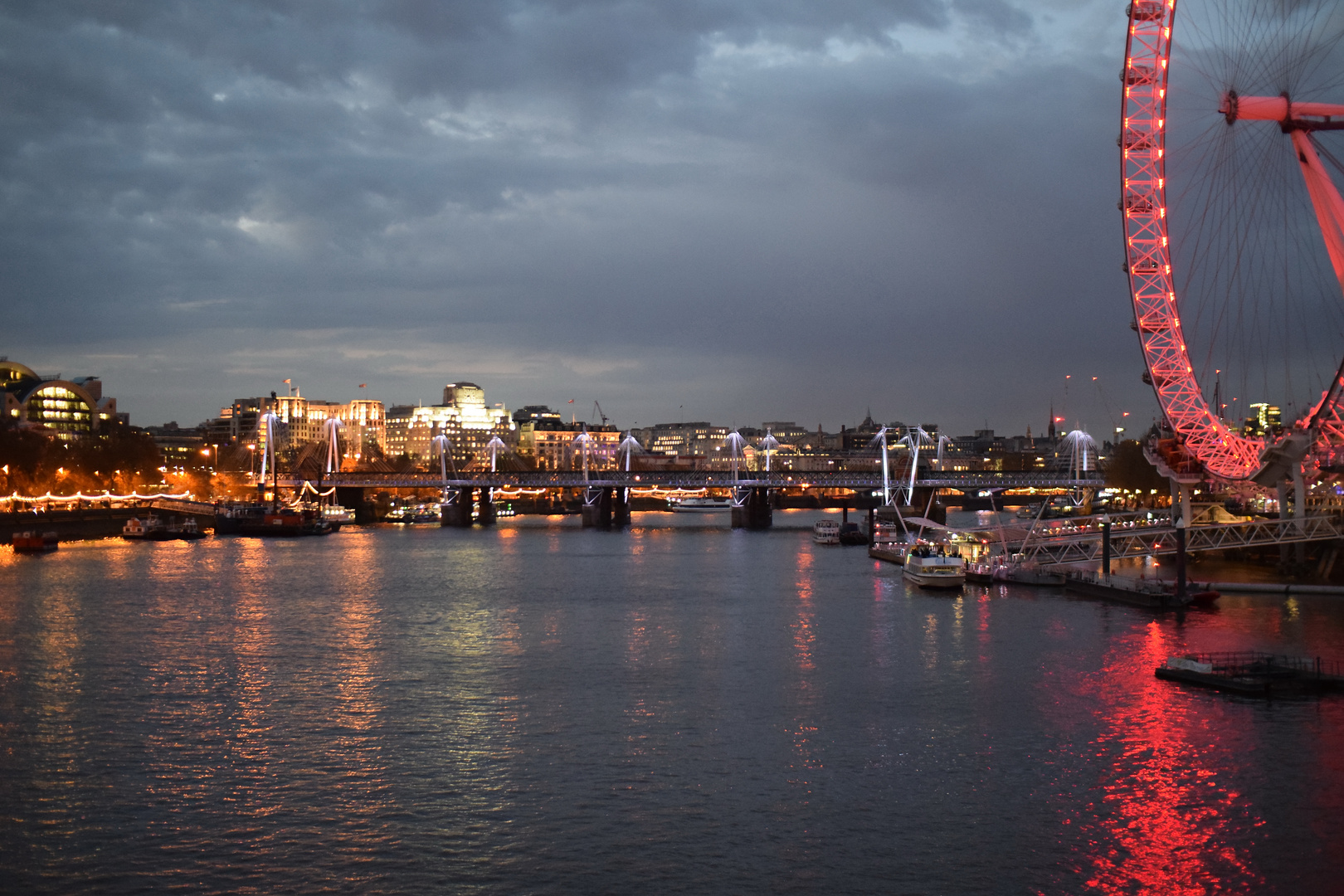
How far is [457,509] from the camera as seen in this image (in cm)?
12862

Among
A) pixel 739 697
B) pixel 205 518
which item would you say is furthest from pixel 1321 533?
pixel 205 518

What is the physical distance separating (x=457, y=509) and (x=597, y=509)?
54.0 ft

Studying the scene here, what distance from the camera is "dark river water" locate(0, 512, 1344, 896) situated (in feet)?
58.7

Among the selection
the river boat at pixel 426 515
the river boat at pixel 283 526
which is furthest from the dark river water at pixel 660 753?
the river boat at pixel 426 515

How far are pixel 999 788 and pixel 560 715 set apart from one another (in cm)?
1008

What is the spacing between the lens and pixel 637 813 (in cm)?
2009

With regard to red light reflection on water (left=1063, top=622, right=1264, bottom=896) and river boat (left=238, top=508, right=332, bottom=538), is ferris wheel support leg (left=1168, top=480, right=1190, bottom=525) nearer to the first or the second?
red light reflection on water (left=1063, top=622, right=1264, bottom=896)

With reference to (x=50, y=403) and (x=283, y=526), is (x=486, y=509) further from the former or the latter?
(x=50, y=403)

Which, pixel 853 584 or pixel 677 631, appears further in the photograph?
pixel 853 584

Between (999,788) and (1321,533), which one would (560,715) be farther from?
(1321,533)

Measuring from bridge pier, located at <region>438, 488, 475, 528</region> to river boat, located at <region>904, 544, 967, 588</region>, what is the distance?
78.6 m

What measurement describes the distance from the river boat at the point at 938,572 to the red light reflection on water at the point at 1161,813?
24799 mm

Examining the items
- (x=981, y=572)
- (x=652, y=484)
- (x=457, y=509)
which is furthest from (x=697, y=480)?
(x=981, y=572)

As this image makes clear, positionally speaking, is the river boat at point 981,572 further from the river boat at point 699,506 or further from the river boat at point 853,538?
the river boat at point 699,506
